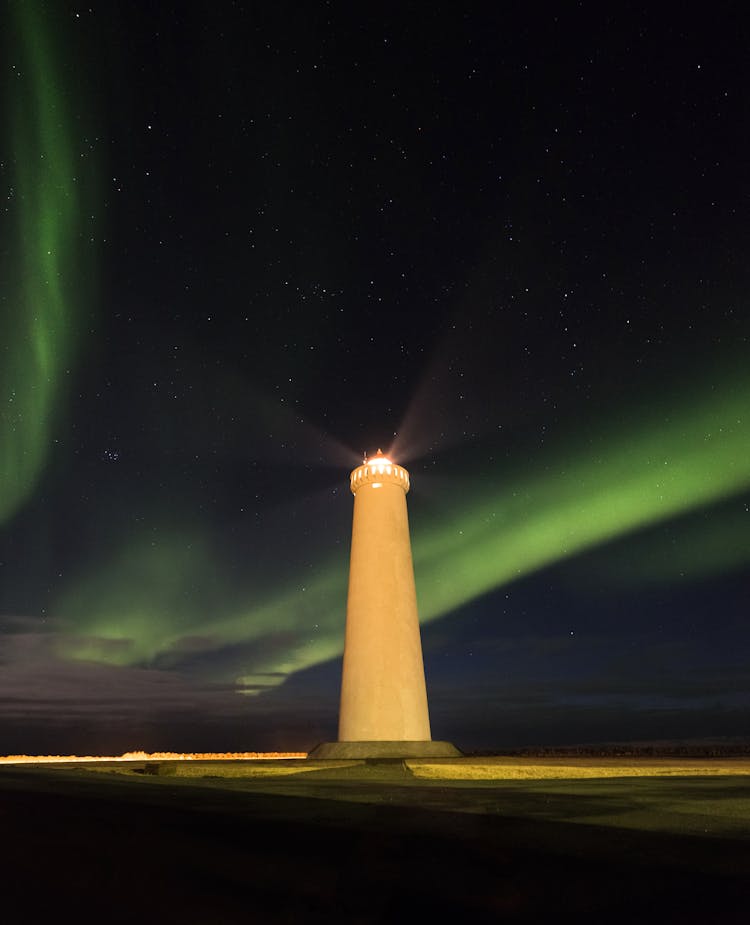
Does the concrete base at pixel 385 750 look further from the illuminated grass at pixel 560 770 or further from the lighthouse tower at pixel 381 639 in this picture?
the illuminated grass at pixel 560 770

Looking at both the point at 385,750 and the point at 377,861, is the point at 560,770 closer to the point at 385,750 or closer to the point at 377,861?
the point at 385,750

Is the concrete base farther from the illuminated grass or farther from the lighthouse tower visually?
the illuminated grass

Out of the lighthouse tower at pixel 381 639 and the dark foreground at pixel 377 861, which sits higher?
the lighthouse tower at pixel 381 639

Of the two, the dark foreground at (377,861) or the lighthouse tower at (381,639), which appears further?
the lighthouse tower at (381,639)

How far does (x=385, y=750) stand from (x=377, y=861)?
701 inches

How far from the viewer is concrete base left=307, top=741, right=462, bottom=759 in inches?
787

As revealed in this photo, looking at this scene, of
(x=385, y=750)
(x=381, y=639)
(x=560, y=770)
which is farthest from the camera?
(x=381, y=639)

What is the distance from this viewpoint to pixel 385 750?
20.1 m

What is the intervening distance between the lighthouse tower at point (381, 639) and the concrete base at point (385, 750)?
30 mm

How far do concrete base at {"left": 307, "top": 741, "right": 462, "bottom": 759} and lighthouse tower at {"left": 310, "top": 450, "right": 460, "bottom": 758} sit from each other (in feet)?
0.10

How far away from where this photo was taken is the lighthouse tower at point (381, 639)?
20.9 m

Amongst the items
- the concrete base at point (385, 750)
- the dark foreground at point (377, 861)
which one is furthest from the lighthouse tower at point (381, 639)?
the dark foreground at point (377, 861)

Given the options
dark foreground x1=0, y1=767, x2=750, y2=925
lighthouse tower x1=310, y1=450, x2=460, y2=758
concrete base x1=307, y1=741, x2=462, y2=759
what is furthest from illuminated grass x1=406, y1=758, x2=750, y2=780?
dark foreground x1=0, y1=767, x2=750, y2=925

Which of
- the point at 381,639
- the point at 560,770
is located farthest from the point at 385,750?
the point at 560,770
